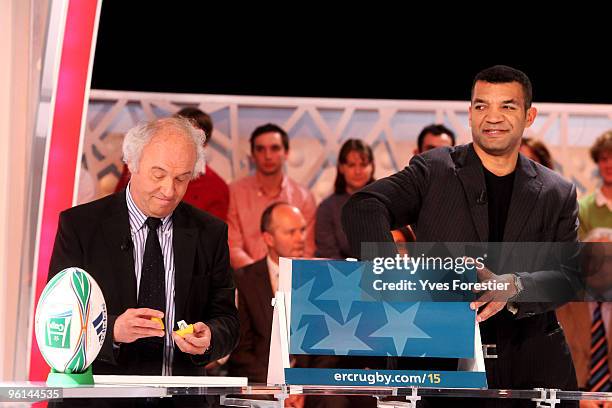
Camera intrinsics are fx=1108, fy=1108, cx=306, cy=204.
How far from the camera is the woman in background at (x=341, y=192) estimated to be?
681 centimetres

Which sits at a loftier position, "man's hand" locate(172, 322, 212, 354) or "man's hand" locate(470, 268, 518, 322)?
"man's hand" locate(470, 268, 518, 322)

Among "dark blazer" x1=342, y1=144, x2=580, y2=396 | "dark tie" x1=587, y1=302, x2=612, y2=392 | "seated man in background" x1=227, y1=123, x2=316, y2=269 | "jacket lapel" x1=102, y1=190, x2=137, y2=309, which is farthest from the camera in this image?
"seated man in background" x1=227, y1=123, x2=316, y2=269

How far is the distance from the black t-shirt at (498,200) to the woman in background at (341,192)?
261cm

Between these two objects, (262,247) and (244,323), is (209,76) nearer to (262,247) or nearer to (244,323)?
(262,247)

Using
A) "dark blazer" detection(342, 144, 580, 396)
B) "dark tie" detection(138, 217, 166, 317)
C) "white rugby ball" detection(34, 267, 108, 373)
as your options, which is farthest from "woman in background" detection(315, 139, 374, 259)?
"white rugby ball" detection(34, 267, 108, 373)

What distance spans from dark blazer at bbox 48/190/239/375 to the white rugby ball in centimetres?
30

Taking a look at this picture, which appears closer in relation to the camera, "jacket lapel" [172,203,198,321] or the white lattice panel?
"jacket lapel" [172,203,198,321]

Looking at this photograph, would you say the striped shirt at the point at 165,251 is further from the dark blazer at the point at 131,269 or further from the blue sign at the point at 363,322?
the blue sign at the point at 363,322

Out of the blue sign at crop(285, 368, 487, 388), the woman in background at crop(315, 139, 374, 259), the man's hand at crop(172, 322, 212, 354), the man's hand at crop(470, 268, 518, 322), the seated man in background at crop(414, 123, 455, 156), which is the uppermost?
the seated man in background at crop(414, 123, 455, 156)

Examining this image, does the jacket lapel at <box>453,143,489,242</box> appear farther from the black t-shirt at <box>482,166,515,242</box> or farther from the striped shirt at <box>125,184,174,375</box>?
the striped shirt at <box>125,184,174,375</box>

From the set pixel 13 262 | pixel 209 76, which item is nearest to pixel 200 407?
pixel 13 262

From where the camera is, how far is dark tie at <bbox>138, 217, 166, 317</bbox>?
12.5 ft

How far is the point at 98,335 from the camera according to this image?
11.2 feet

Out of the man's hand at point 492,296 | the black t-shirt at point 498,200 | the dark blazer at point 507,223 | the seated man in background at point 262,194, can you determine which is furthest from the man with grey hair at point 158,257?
the seated man in background at point 262,194
